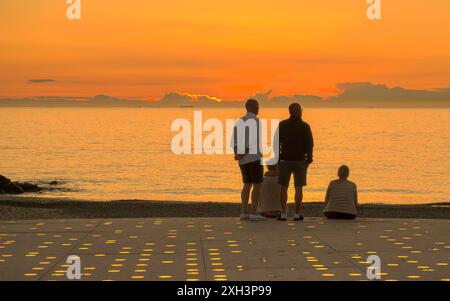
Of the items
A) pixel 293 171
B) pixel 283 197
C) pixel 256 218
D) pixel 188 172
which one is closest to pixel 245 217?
pixel 256 218

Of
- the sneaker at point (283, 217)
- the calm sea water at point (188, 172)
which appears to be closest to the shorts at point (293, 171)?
the sneaker at point (283, 217)

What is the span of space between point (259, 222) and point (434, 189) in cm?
3620

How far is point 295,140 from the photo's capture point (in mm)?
12516

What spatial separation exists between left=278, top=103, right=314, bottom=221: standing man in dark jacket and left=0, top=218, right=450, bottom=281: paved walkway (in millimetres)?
728

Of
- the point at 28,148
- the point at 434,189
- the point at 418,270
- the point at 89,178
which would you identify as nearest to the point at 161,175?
the point at 89,178

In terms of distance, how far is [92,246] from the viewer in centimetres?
1021

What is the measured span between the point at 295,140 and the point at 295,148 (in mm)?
136

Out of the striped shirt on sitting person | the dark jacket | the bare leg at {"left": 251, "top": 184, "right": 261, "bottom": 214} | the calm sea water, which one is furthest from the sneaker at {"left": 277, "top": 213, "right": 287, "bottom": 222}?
the calm sea water

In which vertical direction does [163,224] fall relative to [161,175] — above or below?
above

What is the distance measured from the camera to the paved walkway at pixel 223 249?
8.37m

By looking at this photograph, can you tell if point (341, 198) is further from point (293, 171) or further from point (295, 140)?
point (295, 140)

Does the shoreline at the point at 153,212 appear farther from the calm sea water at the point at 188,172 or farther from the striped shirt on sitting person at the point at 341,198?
the calm sea water at the point at 188,172

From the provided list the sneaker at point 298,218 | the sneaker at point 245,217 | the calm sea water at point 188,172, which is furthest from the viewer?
the calm sea water at point 188,172
